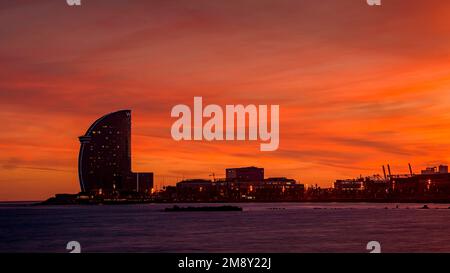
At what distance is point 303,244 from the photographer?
71.2m
